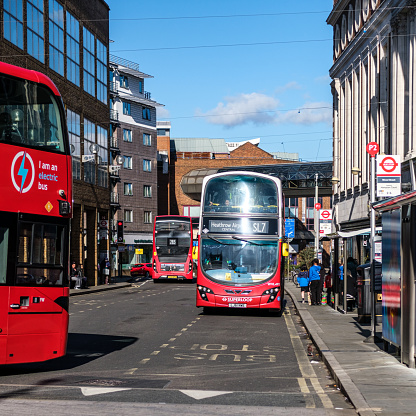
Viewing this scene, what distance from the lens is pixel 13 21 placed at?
3719 centimetres

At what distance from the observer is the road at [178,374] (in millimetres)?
9789

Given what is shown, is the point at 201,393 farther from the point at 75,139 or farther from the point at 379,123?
the point at 75,139

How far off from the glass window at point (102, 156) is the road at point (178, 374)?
31652 millimetres

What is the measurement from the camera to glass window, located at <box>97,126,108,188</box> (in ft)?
174

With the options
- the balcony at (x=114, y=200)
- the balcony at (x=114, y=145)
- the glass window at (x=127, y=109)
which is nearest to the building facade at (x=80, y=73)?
the balcony at (x=114, y=200)

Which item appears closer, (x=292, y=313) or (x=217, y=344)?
(x=217, y=344)

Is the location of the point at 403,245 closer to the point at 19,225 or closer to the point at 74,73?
the point at 19,225

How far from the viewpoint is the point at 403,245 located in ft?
43.1

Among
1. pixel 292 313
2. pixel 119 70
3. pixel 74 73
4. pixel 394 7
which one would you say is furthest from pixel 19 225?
pixel 119 70

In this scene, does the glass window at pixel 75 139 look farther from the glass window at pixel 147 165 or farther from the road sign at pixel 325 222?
the glass window at pixel 147 165

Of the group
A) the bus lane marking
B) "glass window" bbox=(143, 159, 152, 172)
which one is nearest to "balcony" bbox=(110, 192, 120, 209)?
"glass window" bbox=(143, 159, 152, 172)

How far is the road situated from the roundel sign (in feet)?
9.25

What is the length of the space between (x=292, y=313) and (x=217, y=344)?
1132 cm

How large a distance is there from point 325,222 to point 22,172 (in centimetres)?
3178
